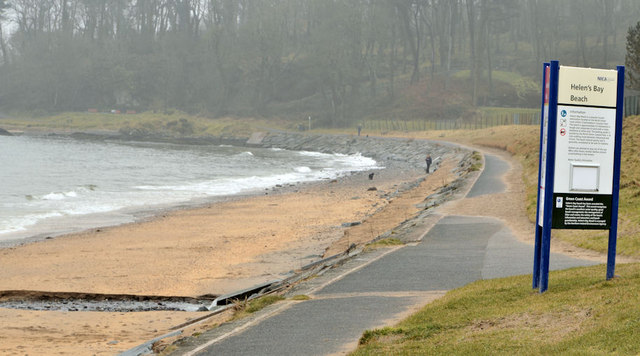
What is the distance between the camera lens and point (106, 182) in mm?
44719

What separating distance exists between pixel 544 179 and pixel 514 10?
109323 millimetres

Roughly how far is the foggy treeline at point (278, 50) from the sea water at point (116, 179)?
32806mm

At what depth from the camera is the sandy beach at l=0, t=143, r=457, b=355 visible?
481 inches

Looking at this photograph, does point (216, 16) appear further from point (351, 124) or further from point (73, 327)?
point (73, 327)

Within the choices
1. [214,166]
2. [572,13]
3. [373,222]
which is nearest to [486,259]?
[373,222]

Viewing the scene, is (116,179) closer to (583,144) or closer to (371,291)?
(371,291)

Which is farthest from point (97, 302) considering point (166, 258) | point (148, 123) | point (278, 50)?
point (148, 123)

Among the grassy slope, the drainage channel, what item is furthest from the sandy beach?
the grassy slope

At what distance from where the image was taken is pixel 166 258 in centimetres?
1948

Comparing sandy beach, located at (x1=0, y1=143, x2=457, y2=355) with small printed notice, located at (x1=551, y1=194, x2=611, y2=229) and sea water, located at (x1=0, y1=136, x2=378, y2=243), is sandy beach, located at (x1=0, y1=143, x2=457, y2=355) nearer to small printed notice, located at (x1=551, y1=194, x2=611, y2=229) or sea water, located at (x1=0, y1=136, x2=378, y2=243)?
sea water, located at (x1=0, y1=136, x2=378, y2=243)

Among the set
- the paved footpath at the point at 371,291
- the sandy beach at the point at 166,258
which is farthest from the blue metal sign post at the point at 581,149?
the sandy beach at the point at 166,258

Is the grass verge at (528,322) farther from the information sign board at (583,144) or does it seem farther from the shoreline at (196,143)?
the shoreline at (196,143)

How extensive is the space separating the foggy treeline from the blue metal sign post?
299 feet

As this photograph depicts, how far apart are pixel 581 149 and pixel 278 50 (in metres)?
106
